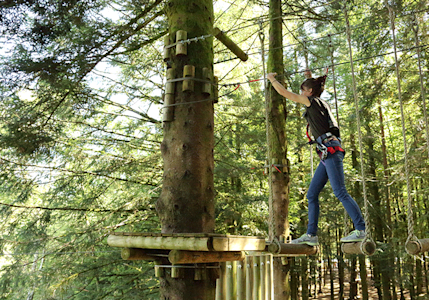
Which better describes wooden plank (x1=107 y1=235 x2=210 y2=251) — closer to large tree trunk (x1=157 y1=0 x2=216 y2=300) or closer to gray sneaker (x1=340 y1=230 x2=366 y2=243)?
large tree trunk (x1=157 y1=0 x2=216 y2=300)

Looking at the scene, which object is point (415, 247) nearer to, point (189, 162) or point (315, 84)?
point (315, 84)

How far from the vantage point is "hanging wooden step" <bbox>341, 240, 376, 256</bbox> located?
291 centimetres

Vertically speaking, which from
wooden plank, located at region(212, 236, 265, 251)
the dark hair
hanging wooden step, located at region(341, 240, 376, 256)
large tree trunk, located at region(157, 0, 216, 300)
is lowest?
hanging wooden step, located at region(341, 240, 376, 256)

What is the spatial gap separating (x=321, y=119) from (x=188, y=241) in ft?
5.93

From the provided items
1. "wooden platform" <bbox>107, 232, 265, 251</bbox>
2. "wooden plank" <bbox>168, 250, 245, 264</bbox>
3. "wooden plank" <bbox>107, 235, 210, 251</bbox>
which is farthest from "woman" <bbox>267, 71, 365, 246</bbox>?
"wooden plank" <bbox>107, 235, 210, 251</bbox>

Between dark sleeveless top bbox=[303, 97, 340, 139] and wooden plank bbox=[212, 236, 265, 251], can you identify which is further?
dark sleeveless top bbox=[303, 97, 340, 139]

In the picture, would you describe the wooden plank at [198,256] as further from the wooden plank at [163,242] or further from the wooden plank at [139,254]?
the wooden plank at [139,254]

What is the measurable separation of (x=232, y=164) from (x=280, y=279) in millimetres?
2952

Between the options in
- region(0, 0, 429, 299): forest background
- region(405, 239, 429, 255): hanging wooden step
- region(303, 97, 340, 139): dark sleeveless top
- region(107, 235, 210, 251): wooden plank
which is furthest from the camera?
region(0, 0, 429, 299): forest background

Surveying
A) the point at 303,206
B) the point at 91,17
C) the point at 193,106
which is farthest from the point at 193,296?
the point at 303,206

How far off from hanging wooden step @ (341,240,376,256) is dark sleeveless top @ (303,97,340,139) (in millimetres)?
1017

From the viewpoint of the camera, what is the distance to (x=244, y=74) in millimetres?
8070

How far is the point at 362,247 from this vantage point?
2967 mm

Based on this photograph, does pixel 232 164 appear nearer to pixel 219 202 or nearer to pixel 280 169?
→ pixel 219 202
